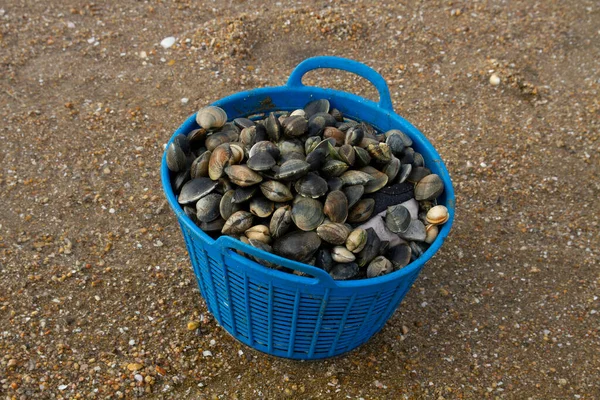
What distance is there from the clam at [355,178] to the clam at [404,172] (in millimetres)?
152

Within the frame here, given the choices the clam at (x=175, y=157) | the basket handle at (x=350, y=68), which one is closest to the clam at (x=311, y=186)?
the clam at (x=175, y=157)

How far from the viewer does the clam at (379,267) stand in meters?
1.77

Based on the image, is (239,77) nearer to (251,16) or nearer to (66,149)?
(251,16)

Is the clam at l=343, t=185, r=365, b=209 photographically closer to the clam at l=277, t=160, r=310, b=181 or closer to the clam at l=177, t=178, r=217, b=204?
the clam at l=277, t=160, r=310, b=181

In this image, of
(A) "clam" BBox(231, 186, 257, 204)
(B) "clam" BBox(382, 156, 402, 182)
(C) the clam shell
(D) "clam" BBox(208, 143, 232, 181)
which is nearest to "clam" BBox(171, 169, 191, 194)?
(D) "clam" BBox(208, 143, 232, 181)

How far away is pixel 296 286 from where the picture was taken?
165 cm

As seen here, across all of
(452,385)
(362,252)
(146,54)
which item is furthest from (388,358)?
(146,54)

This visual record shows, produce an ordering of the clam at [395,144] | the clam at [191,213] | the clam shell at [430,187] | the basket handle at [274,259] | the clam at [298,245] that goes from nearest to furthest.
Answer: the basket handle at [274,259], the clam at [298,245], the clam at [191,213], the clam shell at [430,187], the clam at [395,144]

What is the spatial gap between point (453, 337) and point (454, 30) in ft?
8.42

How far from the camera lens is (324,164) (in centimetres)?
191

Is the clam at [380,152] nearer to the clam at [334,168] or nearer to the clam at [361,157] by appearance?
the clam at [361,157]

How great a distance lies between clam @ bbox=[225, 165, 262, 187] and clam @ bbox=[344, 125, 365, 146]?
1.30ft

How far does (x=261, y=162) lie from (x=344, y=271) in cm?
47

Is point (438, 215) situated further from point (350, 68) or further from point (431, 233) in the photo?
point (350, 68)
